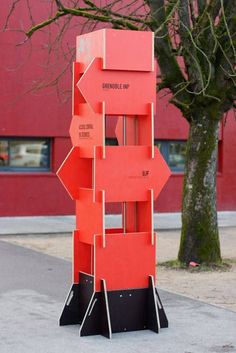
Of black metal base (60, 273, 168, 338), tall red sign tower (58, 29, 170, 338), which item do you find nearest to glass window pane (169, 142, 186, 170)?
tall red sign tower (58, 29, 170, 338)

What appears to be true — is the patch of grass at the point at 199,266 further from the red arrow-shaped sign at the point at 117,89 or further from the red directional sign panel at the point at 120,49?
the red directional sign panel at the point at 120,49

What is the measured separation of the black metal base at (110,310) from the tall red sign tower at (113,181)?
0.03ft

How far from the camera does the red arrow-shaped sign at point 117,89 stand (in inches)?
285

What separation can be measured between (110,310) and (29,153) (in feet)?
42.5

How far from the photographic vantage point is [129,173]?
24.6ft

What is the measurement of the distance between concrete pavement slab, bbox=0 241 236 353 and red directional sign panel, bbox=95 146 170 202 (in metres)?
1.43

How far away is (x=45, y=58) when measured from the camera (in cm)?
1970

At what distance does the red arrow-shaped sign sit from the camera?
7246 mm

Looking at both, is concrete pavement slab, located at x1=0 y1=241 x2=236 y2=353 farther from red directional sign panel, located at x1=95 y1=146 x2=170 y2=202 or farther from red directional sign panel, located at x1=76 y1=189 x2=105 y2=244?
red directional sign panel, located at x1=95 y1=146 x2=170 y2=202

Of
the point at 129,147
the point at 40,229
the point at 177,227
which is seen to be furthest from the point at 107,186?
the point at 177,227

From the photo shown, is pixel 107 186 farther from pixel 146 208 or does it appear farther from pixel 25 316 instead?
pixel 25 316

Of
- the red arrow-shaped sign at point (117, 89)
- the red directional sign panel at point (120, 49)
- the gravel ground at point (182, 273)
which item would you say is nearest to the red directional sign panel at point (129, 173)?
the red arrow-shaped sign at point (117, 89)

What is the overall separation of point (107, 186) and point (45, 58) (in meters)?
12.9

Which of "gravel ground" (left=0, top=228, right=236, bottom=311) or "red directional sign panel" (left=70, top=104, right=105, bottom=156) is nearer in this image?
"red directional sign panel" (left=70, top=104, right=105, bottom=156)
